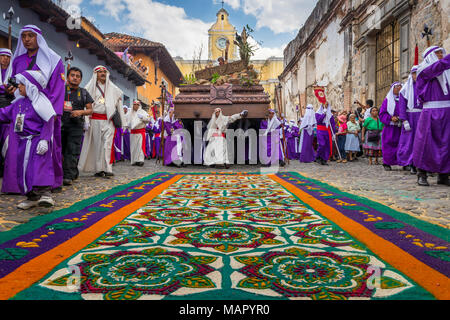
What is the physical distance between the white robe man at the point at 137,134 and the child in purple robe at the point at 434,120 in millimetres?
6719

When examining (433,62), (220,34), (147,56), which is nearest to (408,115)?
(433,62)

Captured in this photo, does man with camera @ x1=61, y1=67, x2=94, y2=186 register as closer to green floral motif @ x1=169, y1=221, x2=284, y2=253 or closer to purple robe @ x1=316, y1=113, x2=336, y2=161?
green floral motif @ x1=169, y1=221, x2=284, y2=253

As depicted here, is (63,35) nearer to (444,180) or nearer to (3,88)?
(3,88)

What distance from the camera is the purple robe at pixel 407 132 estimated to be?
6.20 metres

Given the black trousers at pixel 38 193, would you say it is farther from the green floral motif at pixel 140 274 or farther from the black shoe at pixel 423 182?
the black shoe at pixel 423 182

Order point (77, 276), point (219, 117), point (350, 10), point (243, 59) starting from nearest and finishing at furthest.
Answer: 1. point (77, 276)
2. point (219, 117)
3. point (243, 59)
4. point (350, 10)

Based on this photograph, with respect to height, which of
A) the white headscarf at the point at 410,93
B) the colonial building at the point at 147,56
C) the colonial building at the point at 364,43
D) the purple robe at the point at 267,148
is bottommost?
the purple robe at the point at 267,148

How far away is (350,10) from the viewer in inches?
492

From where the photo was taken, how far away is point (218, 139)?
8.98m

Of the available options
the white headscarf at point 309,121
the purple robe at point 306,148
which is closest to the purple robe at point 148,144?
the purple robe at point 306,148

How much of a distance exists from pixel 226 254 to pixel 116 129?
6.32m
